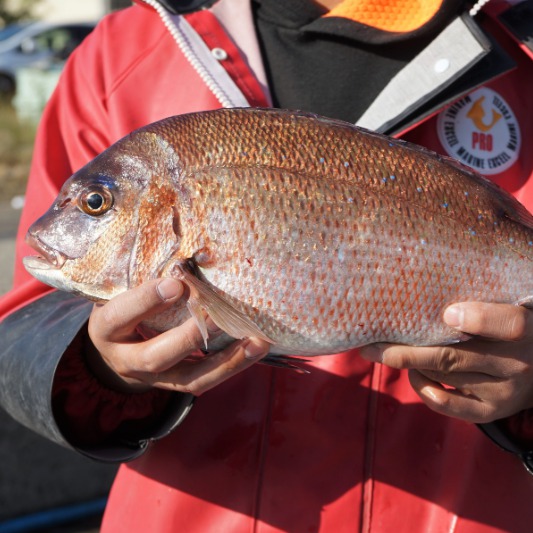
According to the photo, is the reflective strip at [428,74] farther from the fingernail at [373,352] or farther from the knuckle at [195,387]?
the knuckle at [195,387]

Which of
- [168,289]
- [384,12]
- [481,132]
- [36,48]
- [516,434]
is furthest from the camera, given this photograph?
[36,48]

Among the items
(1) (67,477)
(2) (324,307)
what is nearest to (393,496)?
(2) (324,307)

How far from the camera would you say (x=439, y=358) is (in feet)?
5.60

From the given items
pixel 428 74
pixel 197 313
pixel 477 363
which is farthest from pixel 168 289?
pixel 428 74

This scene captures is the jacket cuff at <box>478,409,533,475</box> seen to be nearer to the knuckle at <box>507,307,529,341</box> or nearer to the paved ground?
the knuckle at <box>507,307,529,341</box>

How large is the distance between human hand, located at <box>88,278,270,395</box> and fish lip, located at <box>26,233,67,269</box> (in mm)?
133

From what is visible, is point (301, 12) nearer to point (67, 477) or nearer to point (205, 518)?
point (205, 518)

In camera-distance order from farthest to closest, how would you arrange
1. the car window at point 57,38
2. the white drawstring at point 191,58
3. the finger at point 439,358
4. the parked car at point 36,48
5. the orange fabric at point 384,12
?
the car window at point 57,38 < the parked car at point 36,48 < the orange fabric at point 384,12 < the white drawstring at point 191,58 < the finger at point 439,358

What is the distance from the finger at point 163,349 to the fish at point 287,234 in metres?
0.04

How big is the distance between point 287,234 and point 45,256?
54 centimetres

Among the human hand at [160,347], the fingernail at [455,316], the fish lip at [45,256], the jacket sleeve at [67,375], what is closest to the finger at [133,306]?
the human hand at [160,347]

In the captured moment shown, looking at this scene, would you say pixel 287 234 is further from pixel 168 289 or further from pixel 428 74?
pixel 428 74

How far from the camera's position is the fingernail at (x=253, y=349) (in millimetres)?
1629

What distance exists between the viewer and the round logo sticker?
2062 millimetres
